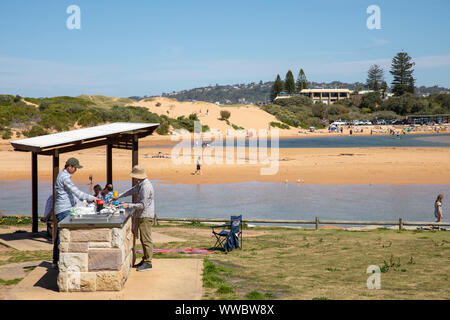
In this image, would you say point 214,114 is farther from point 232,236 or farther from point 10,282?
point 10,282

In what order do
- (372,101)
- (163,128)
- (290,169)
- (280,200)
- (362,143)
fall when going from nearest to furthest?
(280,200) < (290,169) < (362,143) < (163,128) < (372,101)

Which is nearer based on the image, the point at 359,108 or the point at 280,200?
the point at 280,200

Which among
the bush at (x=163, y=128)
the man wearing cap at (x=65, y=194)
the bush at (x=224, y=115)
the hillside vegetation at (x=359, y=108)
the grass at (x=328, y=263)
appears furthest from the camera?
the hillside vegetation at (x=359, y=108)

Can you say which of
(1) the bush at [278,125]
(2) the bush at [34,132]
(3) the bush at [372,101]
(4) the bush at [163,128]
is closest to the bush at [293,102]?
(3) the bush at [372,101]

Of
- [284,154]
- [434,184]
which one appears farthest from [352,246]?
[284,154]

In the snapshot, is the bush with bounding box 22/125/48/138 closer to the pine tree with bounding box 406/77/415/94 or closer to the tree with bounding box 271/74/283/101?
the tree with bounding box 271/74/283/101

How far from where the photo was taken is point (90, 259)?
22.4 ft

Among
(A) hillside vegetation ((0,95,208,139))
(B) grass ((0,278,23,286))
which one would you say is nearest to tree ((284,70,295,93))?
(A) hillside vegetation ((0,95,208,139))

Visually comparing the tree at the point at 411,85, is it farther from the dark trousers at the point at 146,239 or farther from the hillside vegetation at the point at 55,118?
the dark trousers at the point at 146,239

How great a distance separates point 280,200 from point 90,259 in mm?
17268

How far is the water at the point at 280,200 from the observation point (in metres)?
19.8

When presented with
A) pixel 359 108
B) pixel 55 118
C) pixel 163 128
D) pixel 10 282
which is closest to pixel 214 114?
pixel 163 128

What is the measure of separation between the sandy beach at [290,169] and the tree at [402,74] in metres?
89.5

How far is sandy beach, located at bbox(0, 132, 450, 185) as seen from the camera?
103ft
